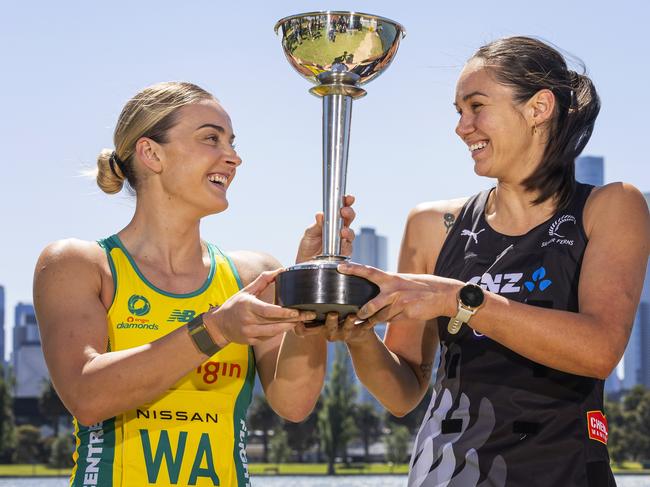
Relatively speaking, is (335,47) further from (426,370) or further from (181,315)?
(426,370)

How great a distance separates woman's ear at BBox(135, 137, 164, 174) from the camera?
415cm

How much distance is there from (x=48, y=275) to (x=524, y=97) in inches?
70.1

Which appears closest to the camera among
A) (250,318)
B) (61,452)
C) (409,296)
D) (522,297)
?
(409,296)

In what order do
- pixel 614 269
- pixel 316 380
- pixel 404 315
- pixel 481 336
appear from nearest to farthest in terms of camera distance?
pixel 404 315
pixel 614 269
pixel 481 336
pixel 316 380

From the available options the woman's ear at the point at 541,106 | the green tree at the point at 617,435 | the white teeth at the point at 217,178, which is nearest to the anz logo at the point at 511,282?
the woman's ear at the point at 541,106

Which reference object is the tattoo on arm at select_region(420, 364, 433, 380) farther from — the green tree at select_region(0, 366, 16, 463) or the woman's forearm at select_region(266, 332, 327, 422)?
the green tree at select_region(0, 366, 16, 463)

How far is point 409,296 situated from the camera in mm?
3137

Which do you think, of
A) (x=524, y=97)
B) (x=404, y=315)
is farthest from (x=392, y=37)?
(x=404, y=315)

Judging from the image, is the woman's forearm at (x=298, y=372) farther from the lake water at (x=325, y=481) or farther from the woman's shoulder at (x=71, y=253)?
the lake water at (x=325, y=481)

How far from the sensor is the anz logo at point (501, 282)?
11.8 ft

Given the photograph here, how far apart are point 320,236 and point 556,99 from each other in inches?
38.1

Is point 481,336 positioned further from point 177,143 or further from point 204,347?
point 177,143

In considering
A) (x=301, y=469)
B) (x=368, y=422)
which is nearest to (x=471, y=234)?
Answer: (x=368, y=422)

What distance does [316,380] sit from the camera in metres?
4.05
